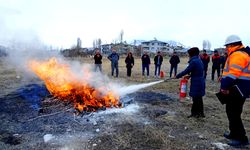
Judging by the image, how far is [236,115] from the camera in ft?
20.1

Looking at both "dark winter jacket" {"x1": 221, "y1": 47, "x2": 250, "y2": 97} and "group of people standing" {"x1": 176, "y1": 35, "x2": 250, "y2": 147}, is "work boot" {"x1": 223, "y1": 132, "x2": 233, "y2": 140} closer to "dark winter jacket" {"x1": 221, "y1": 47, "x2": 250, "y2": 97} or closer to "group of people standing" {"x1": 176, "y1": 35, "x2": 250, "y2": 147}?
"group of people standing" {"x1": 176, "y1": 35, "x2": 250, "y2": 147}

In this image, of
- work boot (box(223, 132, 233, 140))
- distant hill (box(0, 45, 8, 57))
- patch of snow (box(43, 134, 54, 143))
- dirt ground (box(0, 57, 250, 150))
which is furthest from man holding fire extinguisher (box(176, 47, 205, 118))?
distant hill (box(0, 45, 8, 57))

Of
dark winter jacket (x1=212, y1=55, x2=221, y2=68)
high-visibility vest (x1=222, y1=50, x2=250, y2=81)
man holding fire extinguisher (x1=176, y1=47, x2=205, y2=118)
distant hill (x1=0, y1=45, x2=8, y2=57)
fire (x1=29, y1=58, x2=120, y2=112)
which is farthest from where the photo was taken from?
dark winter jacket (x1=212, y1=55, x2=221, y2=68)

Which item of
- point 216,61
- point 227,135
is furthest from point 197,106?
point 216,61

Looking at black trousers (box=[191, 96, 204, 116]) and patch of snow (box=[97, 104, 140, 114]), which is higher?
black trousers (box=[191, 96, 204, 116])

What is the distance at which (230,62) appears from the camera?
19.4ft

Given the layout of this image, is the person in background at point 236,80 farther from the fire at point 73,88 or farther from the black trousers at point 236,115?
the fire at point 73,88

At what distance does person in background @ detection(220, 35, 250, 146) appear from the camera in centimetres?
580

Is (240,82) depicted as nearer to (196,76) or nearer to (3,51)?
(196,76)

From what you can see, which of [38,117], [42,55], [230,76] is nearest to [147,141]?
[230,76]

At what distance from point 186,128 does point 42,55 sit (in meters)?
7.19

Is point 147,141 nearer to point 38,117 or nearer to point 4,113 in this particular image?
point 38,117

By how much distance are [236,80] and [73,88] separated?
220 inches

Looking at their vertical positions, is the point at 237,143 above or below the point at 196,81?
below
